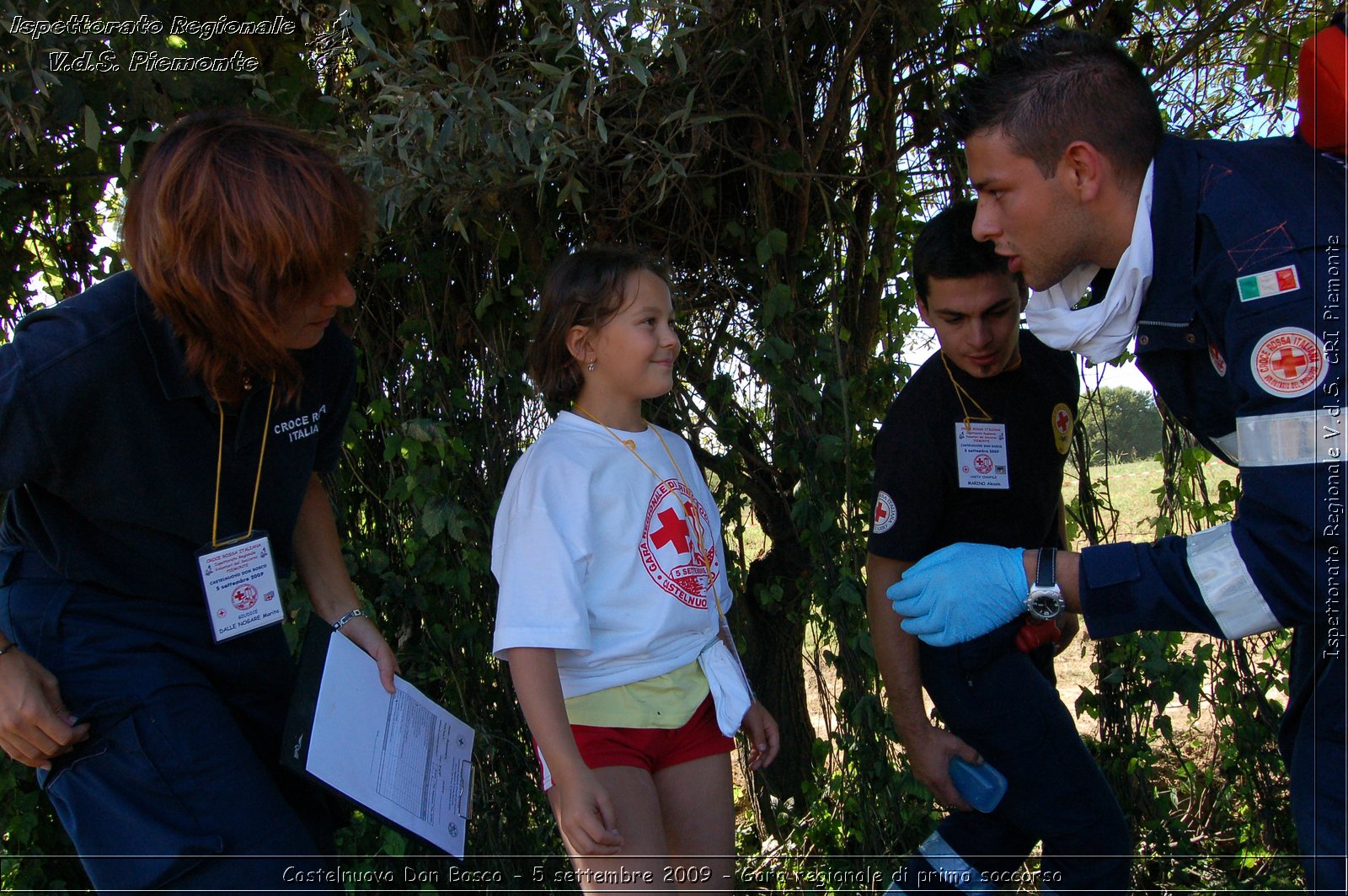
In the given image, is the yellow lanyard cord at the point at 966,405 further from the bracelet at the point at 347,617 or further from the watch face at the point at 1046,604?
the bracelet at the point at 347,617

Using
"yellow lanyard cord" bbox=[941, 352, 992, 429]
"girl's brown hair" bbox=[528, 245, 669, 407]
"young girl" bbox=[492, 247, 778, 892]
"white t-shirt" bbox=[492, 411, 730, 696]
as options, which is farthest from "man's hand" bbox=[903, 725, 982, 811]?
"girl's brown hair" bbox=[528, 245, 669, 407]

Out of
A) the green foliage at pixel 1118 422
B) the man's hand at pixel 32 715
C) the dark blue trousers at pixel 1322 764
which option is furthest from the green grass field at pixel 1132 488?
the man's hand at pixel 32 715

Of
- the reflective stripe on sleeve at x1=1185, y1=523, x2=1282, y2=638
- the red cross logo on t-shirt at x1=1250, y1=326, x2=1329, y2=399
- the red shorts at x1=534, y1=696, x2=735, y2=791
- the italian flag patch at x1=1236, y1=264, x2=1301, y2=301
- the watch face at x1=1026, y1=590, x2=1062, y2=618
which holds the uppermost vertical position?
the italian flag patch at x1=1236, y1=264, x2=1301, y2=301

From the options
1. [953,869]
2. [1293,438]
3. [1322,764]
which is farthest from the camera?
[953,869]

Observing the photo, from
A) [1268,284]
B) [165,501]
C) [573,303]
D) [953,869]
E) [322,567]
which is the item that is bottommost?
[953,869]

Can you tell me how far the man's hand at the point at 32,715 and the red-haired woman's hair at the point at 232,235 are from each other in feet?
1.71

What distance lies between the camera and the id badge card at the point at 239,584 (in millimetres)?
1761

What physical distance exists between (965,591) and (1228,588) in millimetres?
472

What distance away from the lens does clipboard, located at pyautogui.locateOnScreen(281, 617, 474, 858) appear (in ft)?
5.65

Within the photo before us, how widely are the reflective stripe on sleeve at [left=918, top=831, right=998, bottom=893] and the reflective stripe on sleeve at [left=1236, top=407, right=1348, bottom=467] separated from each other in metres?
1.30

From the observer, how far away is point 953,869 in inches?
93.4

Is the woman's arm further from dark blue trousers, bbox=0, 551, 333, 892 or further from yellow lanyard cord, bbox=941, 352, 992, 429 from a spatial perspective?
yellow lanyard cord, bbox=941, 352, 992, 429

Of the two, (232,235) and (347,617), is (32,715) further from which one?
(232,235)

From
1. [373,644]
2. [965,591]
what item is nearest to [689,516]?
[965,591]
